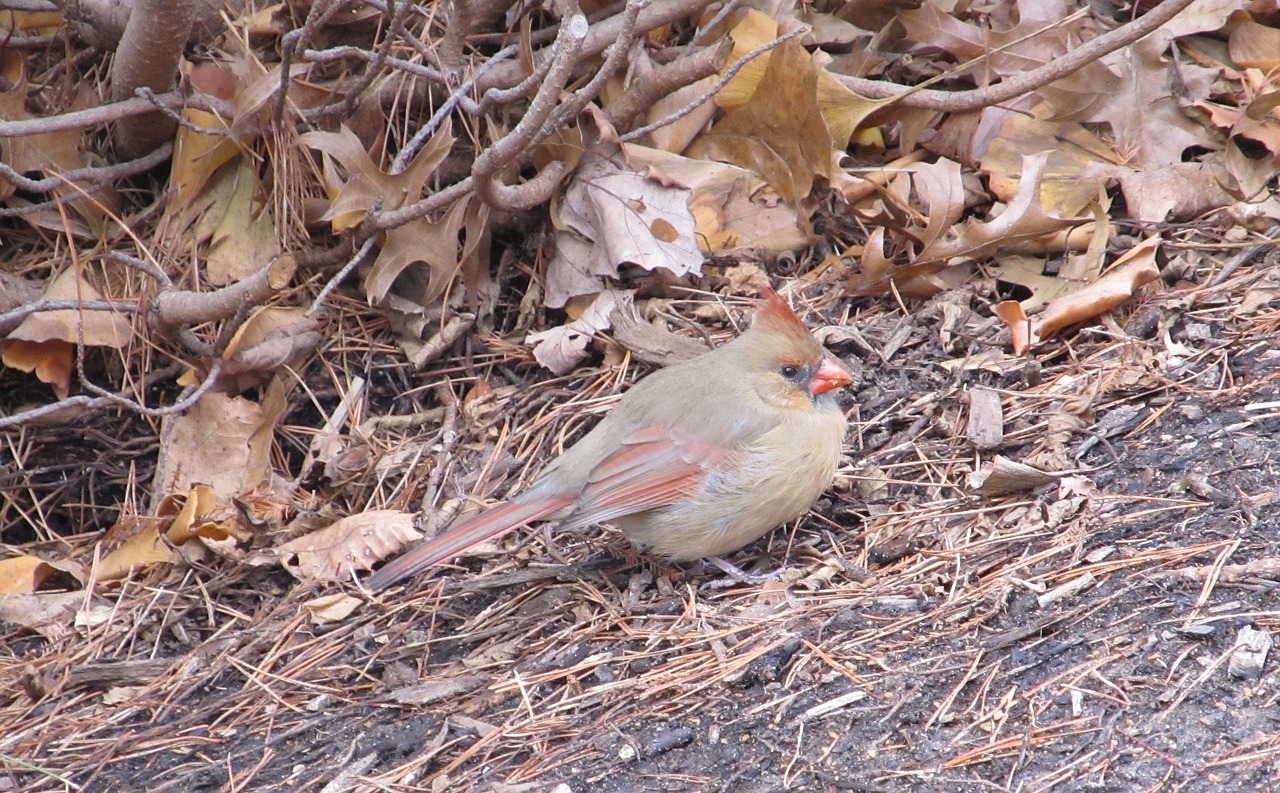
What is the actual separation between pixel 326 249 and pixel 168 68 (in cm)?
79

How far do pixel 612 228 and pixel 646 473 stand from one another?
1.02 m

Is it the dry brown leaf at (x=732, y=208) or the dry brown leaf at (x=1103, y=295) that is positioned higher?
the dry brown leaf at (x=732, y=208)

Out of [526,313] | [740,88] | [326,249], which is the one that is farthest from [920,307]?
[326,249]

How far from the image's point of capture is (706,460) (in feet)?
12.0

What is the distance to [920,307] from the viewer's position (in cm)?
422

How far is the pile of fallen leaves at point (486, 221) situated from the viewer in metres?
4.04

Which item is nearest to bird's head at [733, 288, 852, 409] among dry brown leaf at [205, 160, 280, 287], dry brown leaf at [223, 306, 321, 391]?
dry brown leaf at [223, 306, 321, 391]

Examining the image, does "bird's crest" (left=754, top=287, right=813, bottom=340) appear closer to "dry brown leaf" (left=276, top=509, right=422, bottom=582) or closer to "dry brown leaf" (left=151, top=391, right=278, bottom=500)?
"dry brown leaf" (left=276, top=509, right=422, bottom=582)

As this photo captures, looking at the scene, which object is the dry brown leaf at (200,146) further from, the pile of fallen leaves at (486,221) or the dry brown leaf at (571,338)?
the dry brown leaf at (571,338)

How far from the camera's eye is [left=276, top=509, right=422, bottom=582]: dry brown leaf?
12.2 feet

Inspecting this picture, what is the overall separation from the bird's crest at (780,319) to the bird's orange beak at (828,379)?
0.10 metres

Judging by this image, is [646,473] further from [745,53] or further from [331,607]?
[745,53]

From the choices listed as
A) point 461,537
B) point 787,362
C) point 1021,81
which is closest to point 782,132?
point 1021,81

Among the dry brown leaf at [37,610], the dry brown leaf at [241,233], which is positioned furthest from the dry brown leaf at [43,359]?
the dry brown leaf at [37,610]
